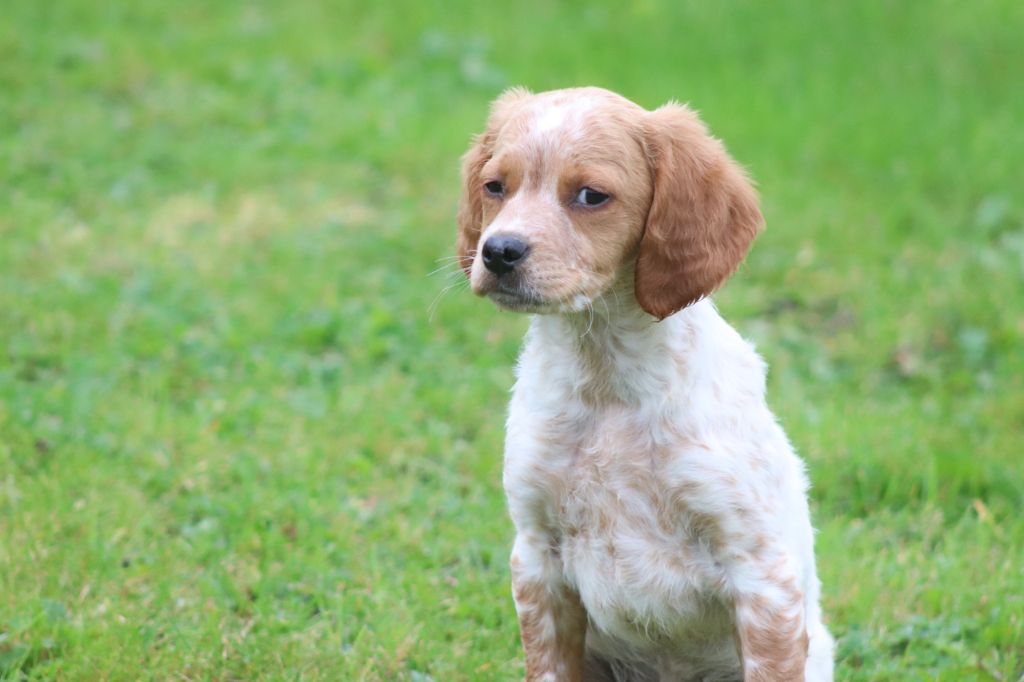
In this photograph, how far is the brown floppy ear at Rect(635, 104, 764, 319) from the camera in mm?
3641

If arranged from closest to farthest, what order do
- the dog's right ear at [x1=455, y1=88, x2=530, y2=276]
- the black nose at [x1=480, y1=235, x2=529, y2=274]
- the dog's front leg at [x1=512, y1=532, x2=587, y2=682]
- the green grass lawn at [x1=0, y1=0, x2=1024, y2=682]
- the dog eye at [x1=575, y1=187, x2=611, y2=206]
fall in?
the black nose at [x1=480, y1=235, x2=529, y2=274]
the dog eye at [x1=575, y1=187, x2=611, y2=206]
the dog's front leg at [x1=512, y1=532, x2=587, y2=682]
the dog's right ear at [x1=455, y1=88, x2=530, y2=276]
the green grass lawn at [x1=0, y1=0, x2=1024, y2=682]

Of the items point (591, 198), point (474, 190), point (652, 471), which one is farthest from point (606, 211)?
point (652, 471)

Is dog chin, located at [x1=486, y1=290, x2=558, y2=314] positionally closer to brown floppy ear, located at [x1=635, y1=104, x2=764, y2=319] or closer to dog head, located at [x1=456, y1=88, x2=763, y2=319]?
dog head, located at [x1=456, y1=88, x2=763, y2=319]

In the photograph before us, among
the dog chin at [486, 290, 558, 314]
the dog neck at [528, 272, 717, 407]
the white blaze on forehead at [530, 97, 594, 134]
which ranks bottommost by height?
the dog neck at [528, 272, 717, 407]

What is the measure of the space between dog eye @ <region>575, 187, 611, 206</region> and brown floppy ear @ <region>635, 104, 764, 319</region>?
0.14 metres

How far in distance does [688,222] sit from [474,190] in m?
0.70

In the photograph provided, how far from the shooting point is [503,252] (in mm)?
3551

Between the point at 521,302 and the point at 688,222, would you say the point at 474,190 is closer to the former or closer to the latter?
the point at 521,302

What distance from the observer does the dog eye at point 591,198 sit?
368 cm

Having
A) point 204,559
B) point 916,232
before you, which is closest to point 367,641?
point 204,559

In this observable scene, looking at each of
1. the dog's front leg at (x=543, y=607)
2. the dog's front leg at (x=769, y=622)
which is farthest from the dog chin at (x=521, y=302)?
the dog's front leg at (x=769, y=622)

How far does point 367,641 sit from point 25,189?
4.78m

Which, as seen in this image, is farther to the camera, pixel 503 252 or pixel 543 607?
pixel 543 607

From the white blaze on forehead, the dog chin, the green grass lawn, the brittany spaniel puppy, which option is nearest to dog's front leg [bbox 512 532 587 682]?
the brittany spaniel puppy
